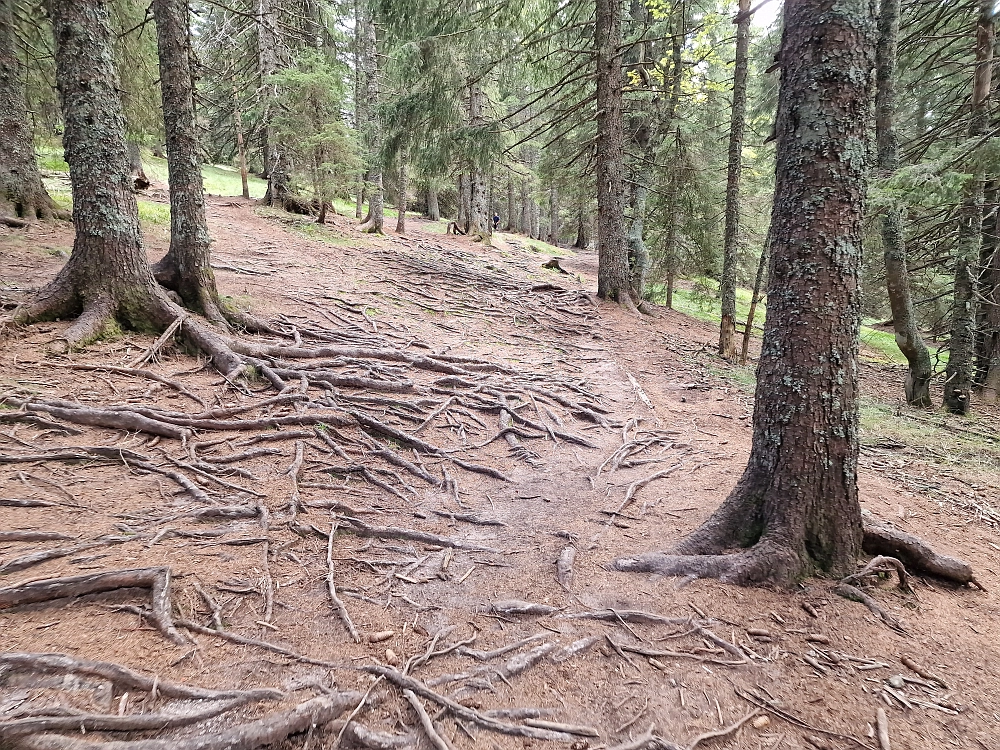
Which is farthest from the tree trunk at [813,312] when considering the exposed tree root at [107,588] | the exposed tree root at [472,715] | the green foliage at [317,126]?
the green foliage at [317,126]

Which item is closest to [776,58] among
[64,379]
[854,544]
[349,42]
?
[854,544]

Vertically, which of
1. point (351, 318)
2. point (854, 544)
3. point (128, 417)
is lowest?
A: point (854, 544)

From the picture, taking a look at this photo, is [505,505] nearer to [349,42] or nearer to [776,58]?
[776,58]

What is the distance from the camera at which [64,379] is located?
5.20 meters

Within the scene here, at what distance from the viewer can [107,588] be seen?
9.32ft

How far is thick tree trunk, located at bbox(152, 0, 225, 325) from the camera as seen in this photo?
7082 millimetres

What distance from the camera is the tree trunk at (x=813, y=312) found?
3320 millimetres

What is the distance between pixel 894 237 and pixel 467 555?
9.79 metres

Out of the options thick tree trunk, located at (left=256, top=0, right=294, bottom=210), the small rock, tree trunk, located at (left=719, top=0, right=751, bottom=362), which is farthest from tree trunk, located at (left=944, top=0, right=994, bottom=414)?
thick tree trunk, located at (left=256, top=0, right=294, bottom=210)

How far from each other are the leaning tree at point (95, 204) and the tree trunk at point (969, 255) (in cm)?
1149

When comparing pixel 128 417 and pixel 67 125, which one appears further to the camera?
pixel 67 125

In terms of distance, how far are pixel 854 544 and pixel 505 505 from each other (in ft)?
9.47

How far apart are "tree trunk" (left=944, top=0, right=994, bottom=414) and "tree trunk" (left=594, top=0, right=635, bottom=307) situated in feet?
21.5

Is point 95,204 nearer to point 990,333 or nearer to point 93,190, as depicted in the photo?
point 93,190
